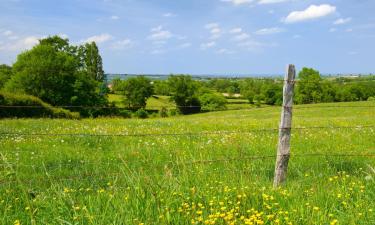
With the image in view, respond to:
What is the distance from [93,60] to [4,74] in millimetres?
18574

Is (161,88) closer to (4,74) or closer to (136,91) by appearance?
(136,91)

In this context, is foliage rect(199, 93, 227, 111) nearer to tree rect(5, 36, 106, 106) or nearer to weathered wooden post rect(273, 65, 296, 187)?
tree rect(5, 36, 106, 106)

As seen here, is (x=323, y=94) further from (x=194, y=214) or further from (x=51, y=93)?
(x=194, y=214)

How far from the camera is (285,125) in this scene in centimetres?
676

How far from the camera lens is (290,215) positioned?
5.08 m

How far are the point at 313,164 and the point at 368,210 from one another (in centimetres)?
369

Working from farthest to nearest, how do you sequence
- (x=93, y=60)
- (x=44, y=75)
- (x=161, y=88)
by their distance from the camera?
(x=161, y=88) < (x=93, y=60) < (x=44, y=75)

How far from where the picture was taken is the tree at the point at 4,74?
266 ft

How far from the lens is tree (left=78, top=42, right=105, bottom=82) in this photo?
298 feet

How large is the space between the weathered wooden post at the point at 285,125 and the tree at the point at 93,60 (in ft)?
280

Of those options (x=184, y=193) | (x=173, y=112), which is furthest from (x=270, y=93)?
(x=184, y=193)

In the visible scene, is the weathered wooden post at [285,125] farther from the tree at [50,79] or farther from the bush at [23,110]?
the tree at [50,79]

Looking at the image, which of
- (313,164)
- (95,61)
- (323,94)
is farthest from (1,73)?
(313,164)

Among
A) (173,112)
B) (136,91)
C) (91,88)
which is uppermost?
(91,88)
